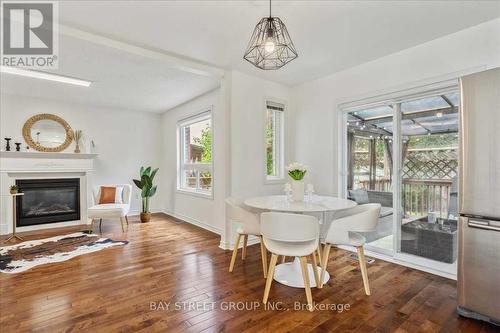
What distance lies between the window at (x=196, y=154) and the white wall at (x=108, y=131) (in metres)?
1.07

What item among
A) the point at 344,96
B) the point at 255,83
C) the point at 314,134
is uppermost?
the point at 255,83

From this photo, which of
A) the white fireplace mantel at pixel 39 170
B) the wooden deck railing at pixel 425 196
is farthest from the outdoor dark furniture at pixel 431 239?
the white fireplace mantel at pixel 39 170

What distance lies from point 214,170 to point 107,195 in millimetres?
2348

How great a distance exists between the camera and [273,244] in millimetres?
2309

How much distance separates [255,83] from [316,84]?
3.18ft

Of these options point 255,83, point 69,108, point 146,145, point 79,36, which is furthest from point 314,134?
point 69,108

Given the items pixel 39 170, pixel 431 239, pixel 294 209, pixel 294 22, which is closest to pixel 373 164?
pixel 431 239

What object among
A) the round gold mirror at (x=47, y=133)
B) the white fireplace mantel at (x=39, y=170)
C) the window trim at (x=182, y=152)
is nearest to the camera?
the white fireplace mantel at (x=39, y=170)

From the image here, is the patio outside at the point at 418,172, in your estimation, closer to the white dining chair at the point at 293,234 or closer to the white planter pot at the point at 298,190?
the white planter pot at the point at 298,190

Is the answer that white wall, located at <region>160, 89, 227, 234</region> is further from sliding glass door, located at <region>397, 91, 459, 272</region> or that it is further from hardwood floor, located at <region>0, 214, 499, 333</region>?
sliding glass door, located at <region>397, 91, 459, 272</region>

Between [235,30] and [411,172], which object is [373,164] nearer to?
[411,172]

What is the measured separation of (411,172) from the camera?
3.13 metres

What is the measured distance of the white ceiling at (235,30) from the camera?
7.26 ft

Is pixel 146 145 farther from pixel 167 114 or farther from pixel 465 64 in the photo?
pixel 465 64
